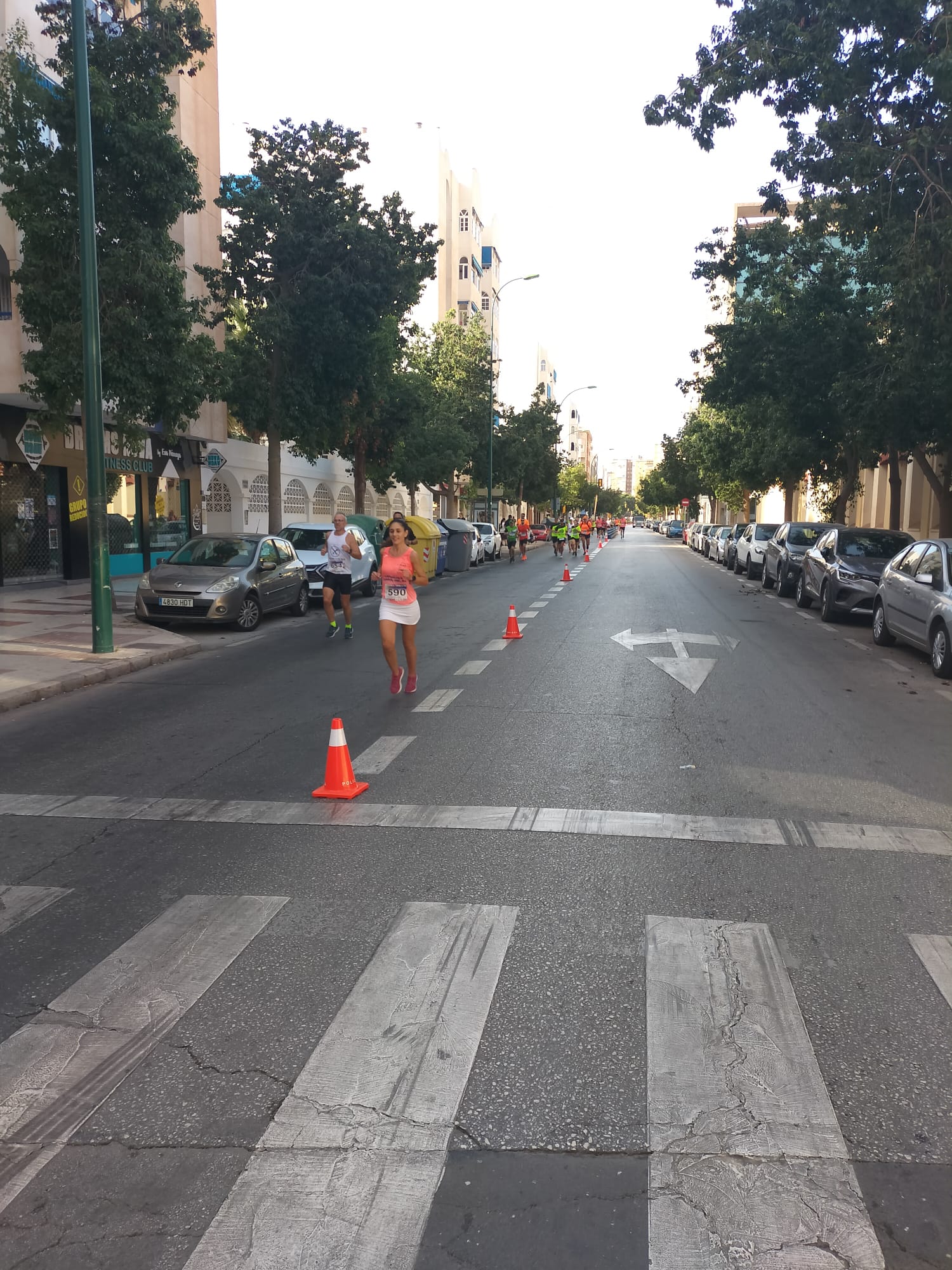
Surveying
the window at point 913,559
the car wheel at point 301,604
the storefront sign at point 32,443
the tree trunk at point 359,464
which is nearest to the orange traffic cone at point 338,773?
the window at point 913,559

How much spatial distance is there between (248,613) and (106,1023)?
12.4 m

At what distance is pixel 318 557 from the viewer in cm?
2095

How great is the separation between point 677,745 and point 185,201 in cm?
1297

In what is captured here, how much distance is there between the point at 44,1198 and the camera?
263 centimetres

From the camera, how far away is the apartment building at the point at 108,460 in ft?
62.8

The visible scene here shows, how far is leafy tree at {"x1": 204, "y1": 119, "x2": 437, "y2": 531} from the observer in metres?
22.7

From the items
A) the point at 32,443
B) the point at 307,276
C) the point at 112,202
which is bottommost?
the point at 32,443

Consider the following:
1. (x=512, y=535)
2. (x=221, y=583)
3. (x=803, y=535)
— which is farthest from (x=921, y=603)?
(x=512, y=535)

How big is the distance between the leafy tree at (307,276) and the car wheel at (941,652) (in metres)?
14.8

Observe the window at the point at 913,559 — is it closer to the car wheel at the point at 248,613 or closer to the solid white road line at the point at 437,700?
the solid white road line at the point at 437,700

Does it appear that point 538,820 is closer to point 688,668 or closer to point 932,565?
point 688,668

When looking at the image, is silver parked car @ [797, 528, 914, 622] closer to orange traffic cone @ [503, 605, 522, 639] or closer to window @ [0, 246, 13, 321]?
orange traffic cone @ [503, 605, 522, 639]

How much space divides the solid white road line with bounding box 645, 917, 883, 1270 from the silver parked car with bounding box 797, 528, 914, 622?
13.4 m

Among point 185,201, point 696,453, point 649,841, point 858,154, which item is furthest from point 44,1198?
point 696,453
